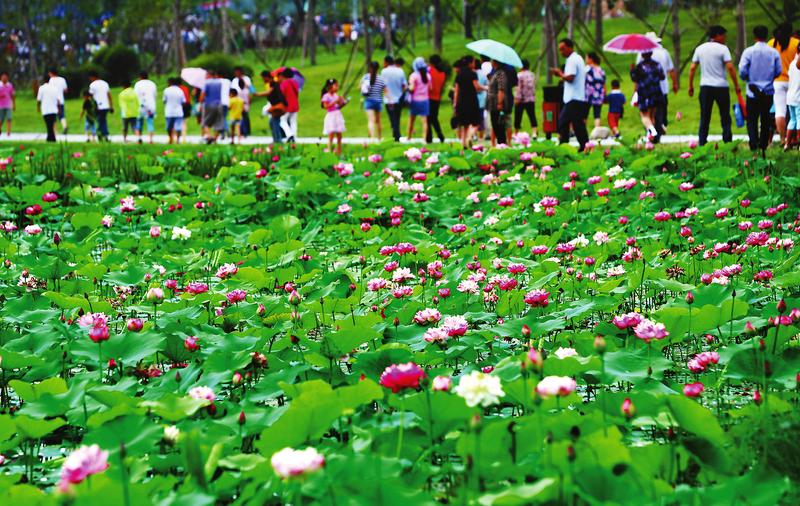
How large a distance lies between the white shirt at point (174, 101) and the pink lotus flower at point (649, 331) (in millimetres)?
13856

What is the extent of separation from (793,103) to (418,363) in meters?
7.13

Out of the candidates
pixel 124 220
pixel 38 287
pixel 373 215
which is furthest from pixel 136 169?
pixel 38 287

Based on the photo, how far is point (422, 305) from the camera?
3.88 m

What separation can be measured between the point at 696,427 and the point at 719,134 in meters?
12.6

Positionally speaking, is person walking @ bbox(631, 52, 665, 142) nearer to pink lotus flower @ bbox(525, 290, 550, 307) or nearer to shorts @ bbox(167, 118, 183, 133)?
shorts @ bbox(167, 118, 183, 133)

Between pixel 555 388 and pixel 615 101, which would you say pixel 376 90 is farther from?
pixel 555 388

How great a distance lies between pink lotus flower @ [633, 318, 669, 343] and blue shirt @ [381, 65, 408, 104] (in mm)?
12048

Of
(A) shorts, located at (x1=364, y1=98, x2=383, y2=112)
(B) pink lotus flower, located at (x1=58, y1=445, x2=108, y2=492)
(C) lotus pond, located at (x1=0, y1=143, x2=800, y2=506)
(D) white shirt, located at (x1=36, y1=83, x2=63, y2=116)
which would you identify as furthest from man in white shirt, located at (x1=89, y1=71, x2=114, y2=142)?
(B) pink lotus flower, located at (x1=58, y1=445, x2=108, y2=492)

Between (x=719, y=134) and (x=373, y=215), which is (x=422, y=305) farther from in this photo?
(x=719, y=134)

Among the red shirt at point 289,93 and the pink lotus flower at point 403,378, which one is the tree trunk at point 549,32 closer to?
the red shirt at point 289,93

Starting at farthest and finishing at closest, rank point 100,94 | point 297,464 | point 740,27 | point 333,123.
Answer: point 740,27 < point 100,94 < point 333,123 < point 297,464

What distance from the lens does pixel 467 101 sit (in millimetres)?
12539

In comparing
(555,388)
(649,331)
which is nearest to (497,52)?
(649,331)

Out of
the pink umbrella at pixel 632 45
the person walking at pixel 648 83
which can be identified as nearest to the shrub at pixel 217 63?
the pink umbrella at pixel 632 45
